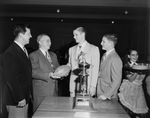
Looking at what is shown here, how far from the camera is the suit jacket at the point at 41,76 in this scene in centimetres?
309

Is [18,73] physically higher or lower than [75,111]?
higher

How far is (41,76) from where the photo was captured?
306cm

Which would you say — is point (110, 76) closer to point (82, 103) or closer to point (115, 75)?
point (115, 75)

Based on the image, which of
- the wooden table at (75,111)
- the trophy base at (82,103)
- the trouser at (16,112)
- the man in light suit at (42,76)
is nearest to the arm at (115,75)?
the wooden table at (75,111)

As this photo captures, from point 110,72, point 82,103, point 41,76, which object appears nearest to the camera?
point 82,103

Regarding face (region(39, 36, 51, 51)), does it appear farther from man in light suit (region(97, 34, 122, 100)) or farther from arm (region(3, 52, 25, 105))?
man in light suit (region(97, 34, 122, 100))

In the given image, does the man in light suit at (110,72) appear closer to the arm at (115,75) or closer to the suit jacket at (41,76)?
the arm at (115,75)

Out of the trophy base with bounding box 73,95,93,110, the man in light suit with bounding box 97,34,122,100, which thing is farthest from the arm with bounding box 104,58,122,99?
the trophy base with bounding box 73,95,93,110

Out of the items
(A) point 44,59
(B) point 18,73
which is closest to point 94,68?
(A) point 44,59

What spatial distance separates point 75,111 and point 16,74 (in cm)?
96

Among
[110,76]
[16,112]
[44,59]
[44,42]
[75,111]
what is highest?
[44,42]

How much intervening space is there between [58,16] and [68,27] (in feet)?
5.06

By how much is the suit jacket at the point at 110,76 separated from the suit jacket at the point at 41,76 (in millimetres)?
701

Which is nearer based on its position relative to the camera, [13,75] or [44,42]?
[13,75]
